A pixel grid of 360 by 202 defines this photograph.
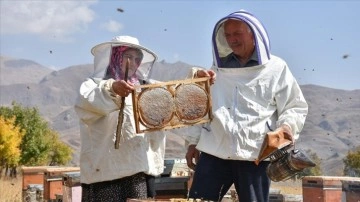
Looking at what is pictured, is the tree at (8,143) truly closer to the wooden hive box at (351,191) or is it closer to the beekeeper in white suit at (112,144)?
the wooden hive box at (351,191)

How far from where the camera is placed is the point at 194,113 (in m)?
3.66

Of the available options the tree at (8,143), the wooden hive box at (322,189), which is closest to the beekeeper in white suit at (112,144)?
the wooden hive box at (322,189)

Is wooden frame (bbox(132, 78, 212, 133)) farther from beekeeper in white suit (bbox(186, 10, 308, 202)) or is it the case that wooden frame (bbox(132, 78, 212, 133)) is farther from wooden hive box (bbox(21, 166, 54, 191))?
wooden hive box (bbox(21, 166, 54, 191))

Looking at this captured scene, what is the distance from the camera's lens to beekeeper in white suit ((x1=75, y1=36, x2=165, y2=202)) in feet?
12.9

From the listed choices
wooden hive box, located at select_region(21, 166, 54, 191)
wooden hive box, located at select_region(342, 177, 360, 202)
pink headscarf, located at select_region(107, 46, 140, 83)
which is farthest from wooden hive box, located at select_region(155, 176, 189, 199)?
wooden hive box, located at select_region(21, 166, 54, 191)

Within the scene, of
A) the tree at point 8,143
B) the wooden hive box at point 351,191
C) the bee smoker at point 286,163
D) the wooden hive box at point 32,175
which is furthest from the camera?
the tree at point 8,143

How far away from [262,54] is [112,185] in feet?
4.36

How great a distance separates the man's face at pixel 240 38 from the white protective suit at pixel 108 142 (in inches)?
25.6

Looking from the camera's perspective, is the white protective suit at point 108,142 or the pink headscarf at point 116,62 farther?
the pink headscarf at point 116,62

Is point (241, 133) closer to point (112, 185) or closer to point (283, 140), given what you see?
point (283, 140)

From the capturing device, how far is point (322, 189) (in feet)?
28.2

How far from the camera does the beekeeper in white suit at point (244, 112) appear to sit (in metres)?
3.73

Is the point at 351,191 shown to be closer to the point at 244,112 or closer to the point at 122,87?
the point at 244,112

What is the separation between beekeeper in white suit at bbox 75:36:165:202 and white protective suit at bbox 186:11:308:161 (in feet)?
1.28
